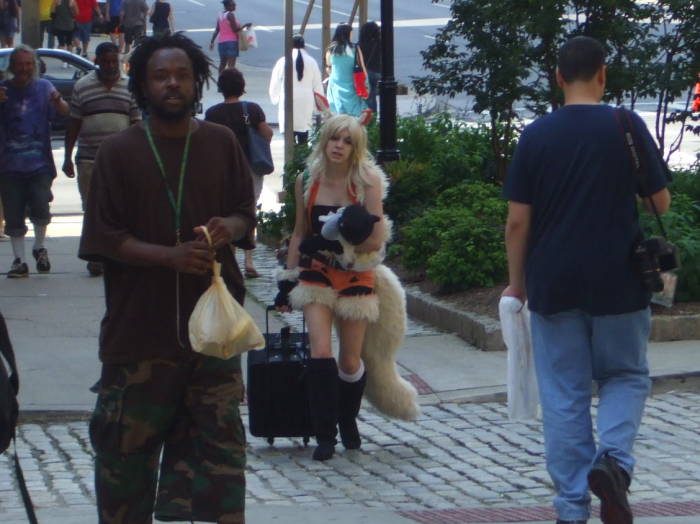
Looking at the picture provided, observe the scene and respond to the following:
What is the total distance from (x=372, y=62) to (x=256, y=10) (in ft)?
90.1

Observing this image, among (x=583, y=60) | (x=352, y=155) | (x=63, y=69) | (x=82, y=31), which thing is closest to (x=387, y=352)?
(x=352, y=155)

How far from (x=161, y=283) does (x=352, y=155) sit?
2331 mm

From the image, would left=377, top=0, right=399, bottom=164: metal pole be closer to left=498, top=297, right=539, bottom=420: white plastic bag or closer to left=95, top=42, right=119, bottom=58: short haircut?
left=95, top=42, right=119, bottom=58: short haircut

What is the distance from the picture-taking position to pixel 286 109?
→ 57.1 ft

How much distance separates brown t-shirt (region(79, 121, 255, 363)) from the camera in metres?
4.62

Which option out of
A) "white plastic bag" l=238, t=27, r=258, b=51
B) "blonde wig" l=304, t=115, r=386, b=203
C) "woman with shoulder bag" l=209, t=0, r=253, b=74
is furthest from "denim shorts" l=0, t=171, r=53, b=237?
"white plastic bag" l=238, t=27, r=258, b=51

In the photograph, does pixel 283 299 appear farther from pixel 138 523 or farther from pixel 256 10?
pixel 256 10

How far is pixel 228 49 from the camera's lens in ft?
105

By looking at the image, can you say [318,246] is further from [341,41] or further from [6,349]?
[341,41]

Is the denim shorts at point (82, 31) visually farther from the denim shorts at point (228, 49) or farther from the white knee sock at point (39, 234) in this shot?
the white knee sock at point (39, 234)

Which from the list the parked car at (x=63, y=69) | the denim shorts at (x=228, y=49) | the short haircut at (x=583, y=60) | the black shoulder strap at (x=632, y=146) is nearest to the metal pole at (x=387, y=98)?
the short haircut at (x=583, y=60)

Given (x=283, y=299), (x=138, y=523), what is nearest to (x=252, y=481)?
(x=283, y=299)

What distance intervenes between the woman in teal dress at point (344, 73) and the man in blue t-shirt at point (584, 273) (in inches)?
550

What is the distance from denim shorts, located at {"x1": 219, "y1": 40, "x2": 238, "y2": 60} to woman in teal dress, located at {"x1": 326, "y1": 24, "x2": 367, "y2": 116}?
506 inches
